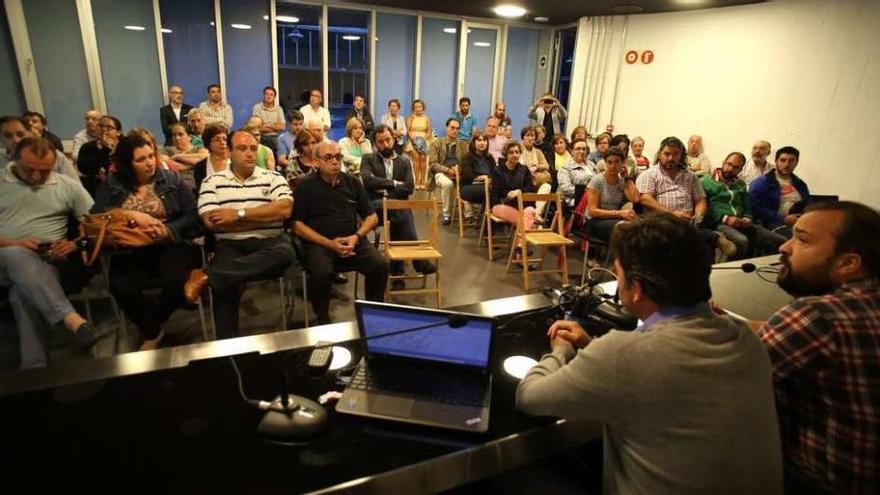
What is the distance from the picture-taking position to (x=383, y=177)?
4.68m

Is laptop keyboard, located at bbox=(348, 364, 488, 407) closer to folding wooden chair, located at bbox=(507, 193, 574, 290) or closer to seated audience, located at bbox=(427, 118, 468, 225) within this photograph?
folding wooden chair, located at bbox=(507, 193, 574, 290)

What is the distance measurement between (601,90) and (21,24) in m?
8.55

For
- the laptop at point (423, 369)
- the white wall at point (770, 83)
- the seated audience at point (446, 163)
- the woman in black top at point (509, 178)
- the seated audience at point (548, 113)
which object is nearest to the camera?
the laptop at point (423, 369)

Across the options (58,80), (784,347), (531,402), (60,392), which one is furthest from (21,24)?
(784,347)

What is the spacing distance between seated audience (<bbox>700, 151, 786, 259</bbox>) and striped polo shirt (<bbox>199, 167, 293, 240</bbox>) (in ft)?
12.4

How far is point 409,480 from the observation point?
100cm

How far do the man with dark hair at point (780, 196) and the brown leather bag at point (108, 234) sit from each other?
5149 mm

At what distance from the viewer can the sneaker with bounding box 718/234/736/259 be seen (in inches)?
161

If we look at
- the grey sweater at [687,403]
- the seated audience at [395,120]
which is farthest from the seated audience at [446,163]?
the grey sweater at [687,403]

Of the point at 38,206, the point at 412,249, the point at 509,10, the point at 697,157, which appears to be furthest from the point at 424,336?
the point at 509,10

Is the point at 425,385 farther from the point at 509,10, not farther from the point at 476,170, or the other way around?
the point at 509,10

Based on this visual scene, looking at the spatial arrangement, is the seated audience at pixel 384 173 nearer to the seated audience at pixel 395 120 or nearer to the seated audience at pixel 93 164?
the seated audience at pixel 93 164

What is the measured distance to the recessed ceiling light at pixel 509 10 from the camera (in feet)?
24.3

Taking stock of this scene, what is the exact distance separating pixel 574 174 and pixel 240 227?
349 centimetres
